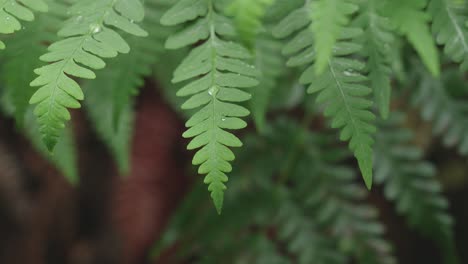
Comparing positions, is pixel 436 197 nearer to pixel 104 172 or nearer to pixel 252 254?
pixel 252 254

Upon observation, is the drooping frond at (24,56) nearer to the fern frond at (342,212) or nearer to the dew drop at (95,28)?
the dew drop at (95,28)

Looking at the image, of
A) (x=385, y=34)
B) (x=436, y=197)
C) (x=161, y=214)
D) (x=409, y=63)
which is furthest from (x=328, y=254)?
(x=161, y=214)

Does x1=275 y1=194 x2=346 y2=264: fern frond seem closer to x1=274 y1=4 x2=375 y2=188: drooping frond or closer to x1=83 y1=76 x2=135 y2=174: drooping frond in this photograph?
x1=83 y1=76 x2=135 y2=174: drooping frond

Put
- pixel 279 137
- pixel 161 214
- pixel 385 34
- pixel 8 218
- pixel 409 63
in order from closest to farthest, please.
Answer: pixel 385 34, pixel 409 63, pixel 279 137, pixel 161 214, pixel 8 218

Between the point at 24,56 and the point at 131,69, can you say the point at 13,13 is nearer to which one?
the point at 24,56

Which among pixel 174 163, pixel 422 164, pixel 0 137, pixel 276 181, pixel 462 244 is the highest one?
pixel 0 137

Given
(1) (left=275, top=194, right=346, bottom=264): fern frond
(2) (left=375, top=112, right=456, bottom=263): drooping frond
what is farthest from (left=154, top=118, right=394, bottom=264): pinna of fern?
(2) (left=375, top=112, right=456, bottom=263): drooping frond
